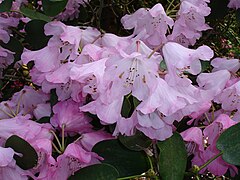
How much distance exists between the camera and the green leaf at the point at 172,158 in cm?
84

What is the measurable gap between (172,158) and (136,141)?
7 cm

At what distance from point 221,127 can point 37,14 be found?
51 centimetres

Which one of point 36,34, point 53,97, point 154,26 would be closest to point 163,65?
point 154,26

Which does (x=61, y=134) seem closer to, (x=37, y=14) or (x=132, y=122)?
(x=132, y=122)

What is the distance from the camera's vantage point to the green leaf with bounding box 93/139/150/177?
89cm

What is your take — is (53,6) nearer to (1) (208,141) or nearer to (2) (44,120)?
(2) (44,120)

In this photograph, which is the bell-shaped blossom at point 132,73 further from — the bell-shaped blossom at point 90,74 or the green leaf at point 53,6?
the green leaf at point 53,6

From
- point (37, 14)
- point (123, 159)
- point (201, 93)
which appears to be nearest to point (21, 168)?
point (123, 159)

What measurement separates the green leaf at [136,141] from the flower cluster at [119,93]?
0.02 m

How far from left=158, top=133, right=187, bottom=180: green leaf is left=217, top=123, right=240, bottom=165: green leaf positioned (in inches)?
2.7

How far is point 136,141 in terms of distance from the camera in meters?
0.88

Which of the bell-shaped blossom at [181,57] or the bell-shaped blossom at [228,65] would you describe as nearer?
the bell-shaped blossom at [181,57]

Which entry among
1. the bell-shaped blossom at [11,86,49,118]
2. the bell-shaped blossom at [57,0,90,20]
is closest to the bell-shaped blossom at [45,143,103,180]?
the bell-shaped blossom at [11,86,49,118]

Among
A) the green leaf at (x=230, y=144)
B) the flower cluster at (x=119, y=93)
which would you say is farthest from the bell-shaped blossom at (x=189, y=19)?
Result: the green leaf at (x=230, y=144)
